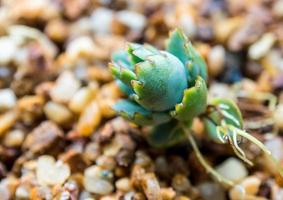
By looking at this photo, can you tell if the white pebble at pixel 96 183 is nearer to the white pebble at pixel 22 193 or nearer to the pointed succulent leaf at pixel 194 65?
the white pebble at pixel 22 193

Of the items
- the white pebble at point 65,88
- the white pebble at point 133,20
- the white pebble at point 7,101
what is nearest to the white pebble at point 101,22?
the white pebble at point 133,20

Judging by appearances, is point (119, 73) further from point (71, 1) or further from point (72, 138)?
point (71, 1)

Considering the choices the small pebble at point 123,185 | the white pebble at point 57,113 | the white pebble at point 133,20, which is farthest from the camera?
the white pebble at point 133,20

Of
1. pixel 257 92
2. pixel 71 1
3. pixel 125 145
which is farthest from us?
pixel 71 1

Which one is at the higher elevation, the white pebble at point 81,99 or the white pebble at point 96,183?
the white pebble at point 81,99

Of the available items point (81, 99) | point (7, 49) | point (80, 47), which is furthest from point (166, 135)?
point (7, 49)

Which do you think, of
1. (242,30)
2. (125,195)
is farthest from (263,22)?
(125,195)
